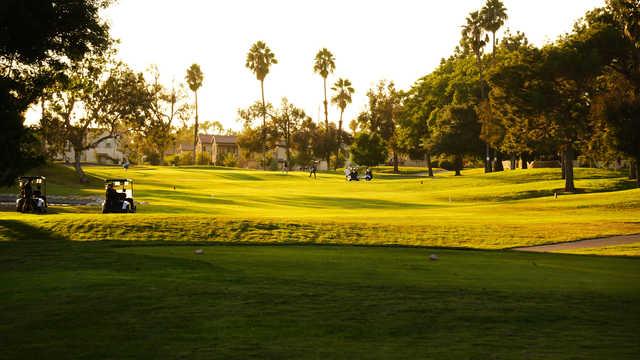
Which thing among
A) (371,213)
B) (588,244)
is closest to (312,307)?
(588,244)

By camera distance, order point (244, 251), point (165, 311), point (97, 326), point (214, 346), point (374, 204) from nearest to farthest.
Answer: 1. point (214, 346)
2. point (97, 326)
3. point (165, 311)
4. point (244, 251)
5. point (374, 204)

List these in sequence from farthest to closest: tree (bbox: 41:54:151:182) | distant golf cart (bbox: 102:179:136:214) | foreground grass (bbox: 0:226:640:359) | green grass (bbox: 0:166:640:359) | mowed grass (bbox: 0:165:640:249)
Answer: tree (bbox: 41:54:151:182) < distant golf cart (bbox: 102:179:136:214) < mowed grass (bbox: 0:165:640:249) < green grass (bbox: 0:166:640:359) < foreground grass (bbox: 0:226:640:359)

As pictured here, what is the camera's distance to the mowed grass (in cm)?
2986

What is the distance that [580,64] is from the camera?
64.4 meters

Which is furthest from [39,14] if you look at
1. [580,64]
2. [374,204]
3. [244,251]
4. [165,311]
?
[580,64]

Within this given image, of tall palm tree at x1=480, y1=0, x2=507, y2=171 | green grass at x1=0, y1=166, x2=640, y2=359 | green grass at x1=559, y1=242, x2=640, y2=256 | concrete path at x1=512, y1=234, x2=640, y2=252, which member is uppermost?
tall palm tree at x1=480, y1=0, x2=507, y2=171

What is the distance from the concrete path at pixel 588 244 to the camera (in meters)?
27.4

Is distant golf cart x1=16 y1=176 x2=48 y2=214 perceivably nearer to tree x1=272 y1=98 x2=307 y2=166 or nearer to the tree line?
the tree line

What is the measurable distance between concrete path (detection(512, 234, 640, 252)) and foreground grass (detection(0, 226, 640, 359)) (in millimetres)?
5049

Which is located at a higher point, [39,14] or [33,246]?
[39,14]

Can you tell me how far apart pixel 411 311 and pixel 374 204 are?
47.7 meters

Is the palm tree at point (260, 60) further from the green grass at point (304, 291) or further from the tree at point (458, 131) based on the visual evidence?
the green grass at point (304, 291)

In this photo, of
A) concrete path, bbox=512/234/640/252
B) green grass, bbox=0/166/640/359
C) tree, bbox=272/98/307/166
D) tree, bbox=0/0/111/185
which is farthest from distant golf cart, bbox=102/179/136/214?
tree, bbox=272/98/307/166

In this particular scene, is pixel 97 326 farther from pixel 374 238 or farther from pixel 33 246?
pixel 374 238
